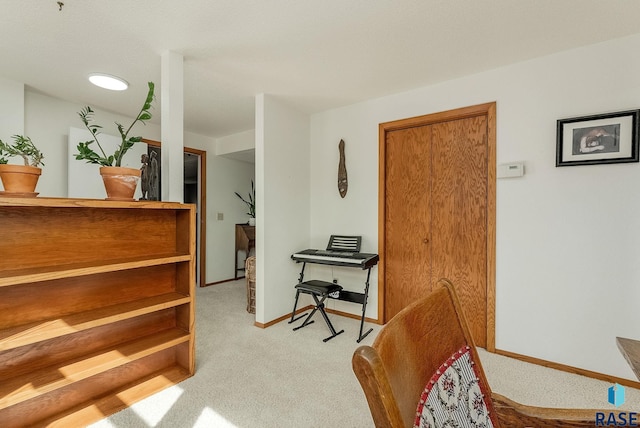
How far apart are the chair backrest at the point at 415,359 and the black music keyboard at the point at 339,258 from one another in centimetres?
184

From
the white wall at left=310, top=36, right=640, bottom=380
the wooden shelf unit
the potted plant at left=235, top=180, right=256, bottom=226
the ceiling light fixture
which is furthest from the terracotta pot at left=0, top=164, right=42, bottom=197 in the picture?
the potted plant at left=235, top=180, right=256, bottom=226

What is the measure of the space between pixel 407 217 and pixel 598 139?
4.99ft

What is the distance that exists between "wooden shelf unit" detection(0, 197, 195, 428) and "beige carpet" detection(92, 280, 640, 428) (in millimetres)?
205

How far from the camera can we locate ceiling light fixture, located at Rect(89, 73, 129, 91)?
2.61m

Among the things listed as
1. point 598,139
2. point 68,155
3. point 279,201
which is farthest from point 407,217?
point 68,155

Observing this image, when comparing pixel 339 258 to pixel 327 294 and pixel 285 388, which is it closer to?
pixel 327 294

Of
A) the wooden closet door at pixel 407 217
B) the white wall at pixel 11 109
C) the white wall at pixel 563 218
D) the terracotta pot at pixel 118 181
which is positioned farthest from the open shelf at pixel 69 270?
the white wall at pixel 563 218

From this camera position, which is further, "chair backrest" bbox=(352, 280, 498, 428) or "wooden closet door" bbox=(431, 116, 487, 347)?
"wooden closet door" bbox=(431, 116, 487, 347)

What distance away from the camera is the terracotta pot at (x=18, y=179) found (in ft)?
4.83

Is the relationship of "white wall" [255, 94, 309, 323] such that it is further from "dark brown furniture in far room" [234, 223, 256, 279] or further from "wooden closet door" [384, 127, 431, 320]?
"dark brown furniture in far room" [234, 223, 256, 279]

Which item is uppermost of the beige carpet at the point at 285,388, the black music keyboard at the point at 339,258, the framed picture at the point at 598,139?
the framed picture at the point at 598,139

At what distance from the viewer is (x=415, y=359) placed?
2.35 ft

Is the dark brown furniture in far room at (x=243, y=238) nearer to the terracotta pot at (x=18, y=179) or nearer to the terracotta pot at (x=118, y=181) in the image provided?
the terracotta pot at (x=118, y=181)

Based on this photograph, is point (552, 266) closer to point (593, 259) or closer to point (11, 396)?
point (593, 259)
